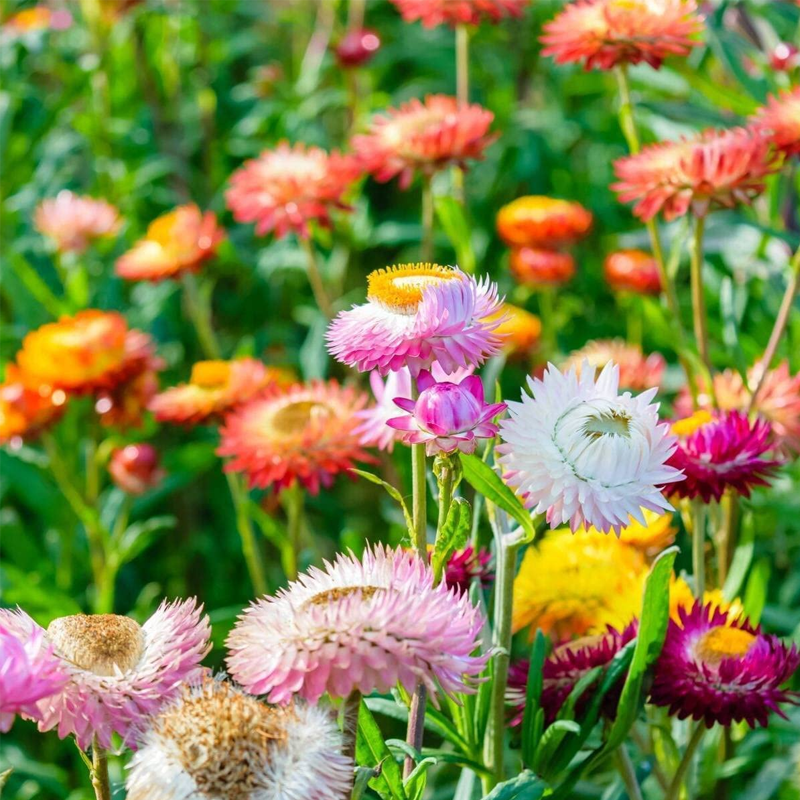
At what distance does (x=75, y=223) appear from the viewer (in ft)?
8.71

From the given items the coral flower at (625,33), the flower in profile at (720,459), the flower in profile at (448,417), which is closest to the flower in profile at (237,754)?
the flower in profile at (448,417)

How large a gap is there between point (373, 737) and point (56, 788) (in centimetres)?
103

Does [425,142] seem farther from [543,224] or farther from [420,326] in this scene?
[420,326]

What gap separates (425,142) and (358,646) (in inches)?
54.6

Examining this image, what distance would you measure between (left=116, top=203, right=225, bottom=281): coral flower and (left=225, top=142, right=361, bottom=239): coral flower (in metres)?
0.14

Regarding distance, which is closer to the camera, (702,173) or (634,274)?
(702,173)

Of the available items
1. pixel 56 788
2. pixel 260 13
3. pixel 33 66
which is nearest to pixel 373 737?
pixel 56 788

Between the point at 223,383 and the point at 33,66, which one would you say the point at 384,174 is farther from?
the point at 33,66

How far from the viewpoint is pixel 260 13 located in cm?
429

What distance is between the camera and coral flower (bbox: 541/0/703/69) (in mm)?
1737

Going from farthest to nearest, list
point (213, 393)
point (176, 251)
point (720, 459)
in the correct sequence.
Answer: point (176, 251) < point (213, 393) < point (720, 459)

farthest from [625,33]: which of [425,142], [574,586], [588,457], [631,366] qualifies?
[588,457]

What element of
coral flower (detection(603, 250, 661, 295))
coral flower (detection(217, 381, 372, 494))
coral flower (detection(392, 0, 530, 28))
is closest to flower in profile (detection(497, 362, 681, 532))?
coral flower (detection(217, 381, 372, 494))

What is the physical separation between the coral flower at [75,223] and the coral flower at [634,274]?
3.78ft
